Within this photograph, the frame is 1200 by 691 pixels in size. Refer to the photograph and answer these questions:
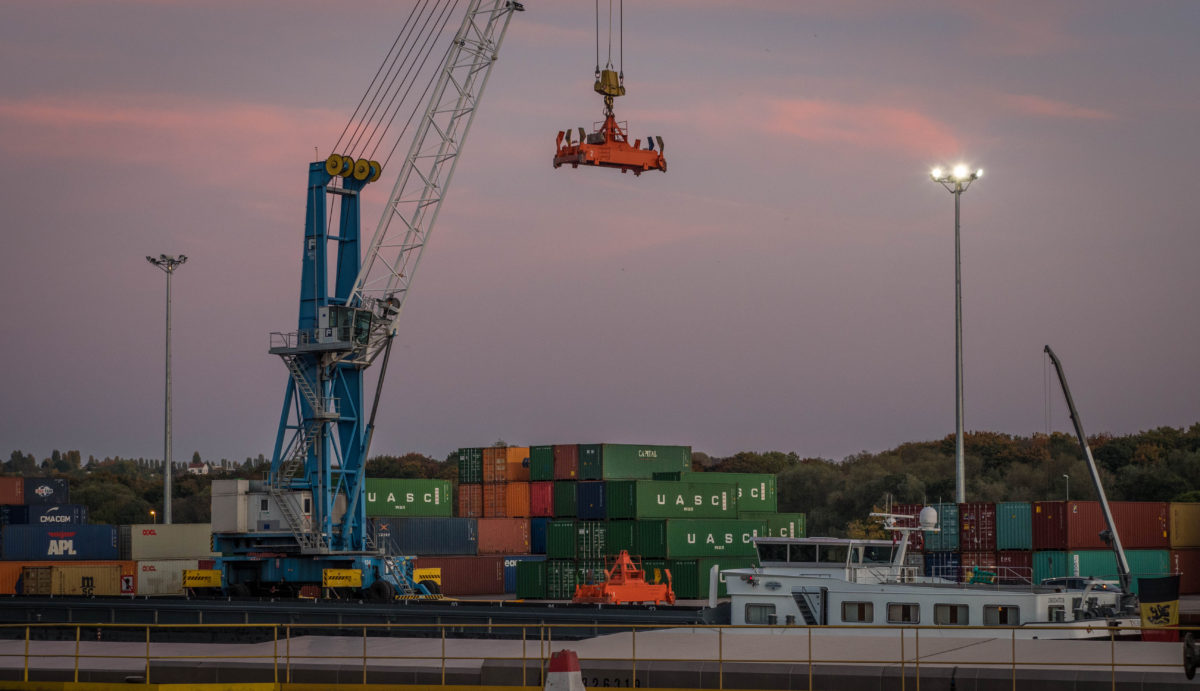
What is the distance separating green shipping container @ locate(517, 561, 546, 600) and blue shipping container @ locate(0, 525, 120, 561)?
86.9ft

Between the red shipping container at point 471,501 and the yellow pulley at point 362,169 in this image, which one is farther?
the red shipping container at point 471,501

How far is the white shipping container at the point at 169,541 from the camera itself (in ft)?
269

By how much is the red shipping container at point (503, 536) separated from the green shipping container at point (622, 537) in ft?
40.9

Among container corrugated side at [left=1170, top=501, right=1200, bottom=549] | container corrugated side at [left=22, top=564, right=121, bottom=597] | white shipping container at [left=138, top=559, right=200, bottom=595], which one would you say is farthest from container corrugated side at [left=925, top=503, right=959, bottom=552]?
container corrugated side at [left=22, top=564, right=121, bottom=597]

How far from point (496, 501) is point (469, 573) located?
8.25 m

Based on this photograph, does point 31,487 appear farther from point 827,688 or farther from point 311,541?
point 827,688

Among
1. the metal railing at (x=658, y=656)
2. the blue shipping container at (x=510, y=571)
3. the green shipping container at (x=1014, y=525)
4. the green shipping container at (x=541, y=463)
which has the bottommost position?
the blue shipping container at (x=510, y=571)

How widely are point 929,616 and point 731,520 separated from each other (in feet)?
135

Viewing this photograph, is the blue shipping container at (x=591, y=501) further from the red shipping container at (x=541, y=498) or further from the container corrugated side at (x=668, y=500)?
the red shipping container at (x=541, y=498)

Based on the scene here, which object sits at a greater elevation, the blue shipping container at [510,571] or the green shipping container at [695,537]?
the green shipping container at [695,537]

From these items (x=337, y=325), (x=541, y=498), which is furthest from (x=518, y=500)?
(x=337, y=325)

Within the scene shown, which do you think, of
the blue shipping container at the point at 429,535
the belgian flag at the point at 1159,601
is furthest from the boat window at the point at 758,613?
the blue shipping container at the point at 429,535

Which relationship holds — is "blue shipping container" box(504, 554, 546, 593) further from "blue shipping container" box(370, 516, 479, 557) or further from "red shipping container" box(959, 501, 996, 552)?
"red shipping container" box(959, 501, 996, 552)

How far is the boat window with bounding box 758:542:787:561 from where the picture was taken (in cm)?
3872
